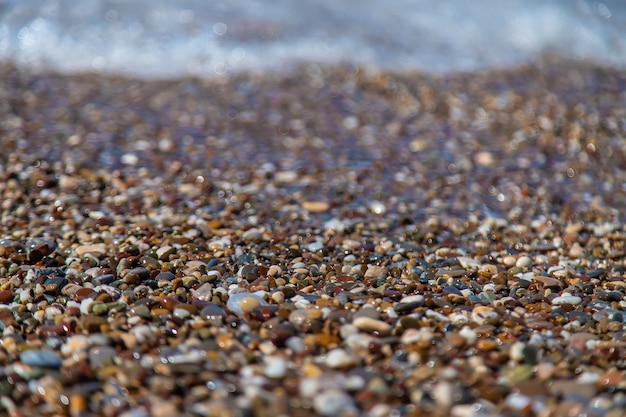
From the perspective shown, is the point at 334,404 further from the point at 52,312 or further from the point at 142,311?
the point at 52,312

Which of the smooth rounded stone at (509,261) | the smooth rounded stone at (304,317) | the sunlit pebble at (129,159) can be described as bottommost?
the sunlit pebble at (129,159)

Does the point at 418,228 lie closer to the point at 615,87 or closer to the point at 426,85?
the point at 426,85

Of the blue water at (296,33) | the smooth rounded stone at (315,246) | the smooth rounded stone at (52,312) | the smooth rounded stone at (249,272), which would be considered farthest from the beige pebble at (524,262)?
the blue water at (296,33)

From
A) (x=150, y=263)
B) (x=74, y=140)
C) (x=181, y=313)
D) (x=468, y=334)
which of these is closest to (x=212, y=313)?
(x=181, y=313)

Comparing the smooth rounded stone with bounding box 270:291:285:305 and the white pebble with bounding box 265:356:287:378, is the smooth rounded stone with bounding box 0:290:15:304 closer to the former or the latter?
the smooth rounded stone with bounding box 270:291:285:305

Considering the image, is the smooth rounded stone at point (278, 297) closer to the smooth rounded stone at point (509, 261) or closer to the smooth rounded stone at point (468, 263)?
the smooth rounded stone at point (468, 263)

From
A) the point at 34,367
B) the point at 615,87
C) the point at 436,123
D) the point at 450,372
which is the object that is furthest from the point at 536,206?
the point at 34,367

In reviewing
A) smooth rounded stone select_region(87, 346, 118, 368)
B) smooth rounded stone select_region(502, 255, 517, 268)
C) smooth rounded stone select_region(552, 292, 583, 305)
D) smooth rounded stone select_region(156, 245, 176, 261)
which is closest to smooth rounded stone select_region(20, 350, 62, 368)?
smooth rounded stone select_region(87, 346, 118, 368)
